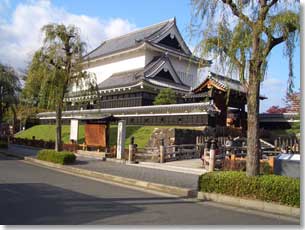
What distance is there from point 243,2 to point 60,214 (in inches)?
277

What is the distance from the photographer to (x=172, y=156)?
2205 cm

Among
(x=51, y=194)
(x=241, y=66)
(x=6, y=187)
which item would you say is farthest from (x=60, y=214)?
(x=241, y=66)

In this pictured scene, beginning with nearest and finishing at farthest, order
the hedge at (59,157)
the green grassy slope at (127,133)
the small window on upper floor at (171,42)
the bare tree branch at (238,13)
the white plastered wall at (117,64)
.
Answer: the bare tree branch at (238,13)
the hedge at (59,157)
the green grassy slope at (127,133)
the white plastered wall at (117,64)
the small window on upper floor at (171,42)

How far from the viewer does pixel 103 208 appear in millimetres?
9023

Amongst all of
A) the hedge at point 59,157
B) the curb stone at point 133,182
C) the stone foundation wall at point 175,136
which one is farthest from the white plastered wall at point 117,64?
the curb stone at point 133,182

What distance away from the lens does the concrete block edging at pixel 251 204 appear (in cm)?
953

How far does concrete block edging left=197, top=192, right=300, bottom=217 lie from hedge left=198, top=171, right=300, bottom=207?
0.13 meters

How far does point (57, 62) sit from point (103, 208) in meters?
12.6

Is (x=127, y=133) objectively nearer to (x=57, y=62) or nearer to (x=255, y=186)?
(x=57, y=62)

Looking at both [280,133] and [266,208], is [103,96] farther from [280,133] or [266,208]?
[266,208]

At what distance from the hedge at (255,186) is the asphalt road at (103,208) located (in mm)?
689

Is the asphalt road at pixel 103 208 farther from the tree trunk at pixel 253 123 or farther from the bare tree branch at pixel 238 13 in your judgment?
the bare tree branch at pixel 238 13

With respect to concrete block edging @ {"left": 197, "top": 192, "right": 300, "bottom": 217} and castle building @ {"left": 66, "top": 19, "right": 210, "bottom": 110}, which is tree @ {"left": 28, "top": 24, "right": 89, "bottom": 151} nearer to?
concrete block edging @ {"left": 197, "top": 192, "right": 300, "bottom": 217}

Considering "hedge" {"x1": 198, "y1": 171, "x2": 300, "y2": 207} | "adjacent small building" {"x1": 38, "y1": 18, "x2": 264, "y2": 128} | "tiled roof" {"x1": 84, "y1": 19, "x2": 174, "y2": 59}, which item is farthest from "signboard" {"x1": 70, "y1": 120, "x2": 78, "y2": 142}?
"hedge" {"x1": 198, "y1": 171, "x2": 300, "y2": 207}
